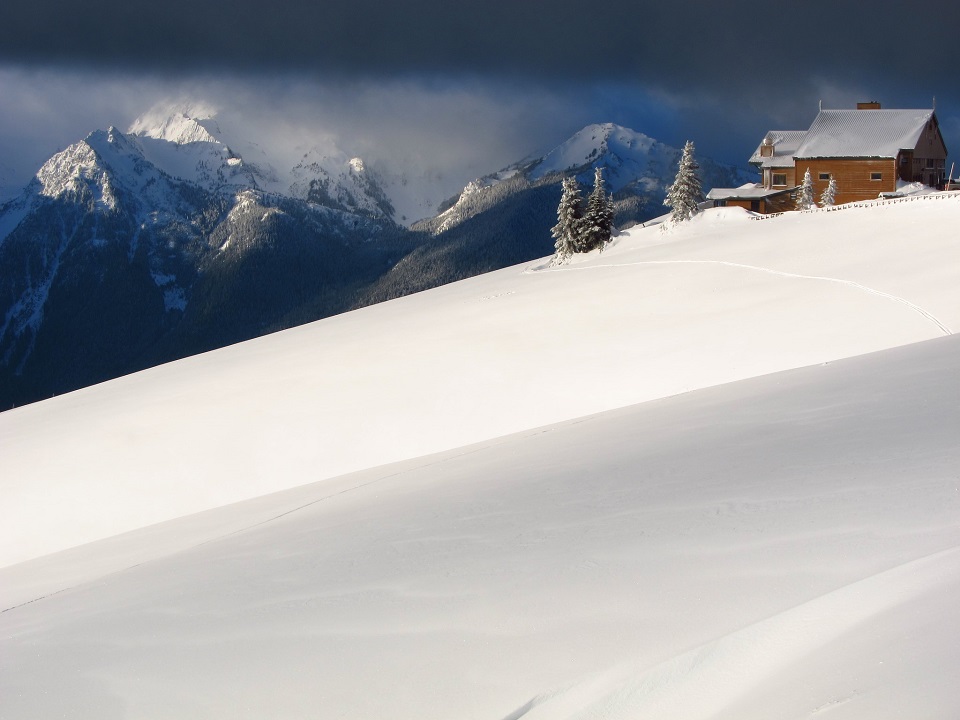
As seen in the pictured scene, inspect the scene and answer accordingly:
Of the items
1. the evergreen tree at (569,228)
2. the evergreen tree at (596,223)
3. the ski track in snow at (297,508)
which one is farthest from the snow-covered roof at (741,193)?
the ski track in snow at (297,508)

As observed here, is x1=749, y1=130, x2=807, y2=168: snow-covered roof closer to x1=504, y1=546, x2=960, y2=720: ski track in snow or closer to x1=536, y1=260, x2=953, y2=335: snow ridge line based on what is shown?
x1=536, y1=260, x2=953, y2=335: snow ridge line

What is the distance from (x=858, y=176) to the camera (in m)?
58.1

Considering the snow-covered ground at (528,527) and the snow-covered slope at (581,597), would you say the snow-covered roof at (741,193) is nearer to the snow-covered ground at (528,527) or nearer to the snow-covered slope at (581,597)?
the snow-covered ground at (528,527)

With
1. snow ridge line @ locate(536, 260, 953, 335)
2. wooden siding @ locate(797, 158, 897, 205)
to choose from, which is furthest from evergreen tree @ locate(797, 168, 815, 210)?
snow ridge line @ locate(536, 260, 953, 335)

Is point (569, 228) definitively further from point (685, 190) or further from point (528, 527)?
point (528, 527)

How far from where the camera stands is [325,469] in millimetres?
19938

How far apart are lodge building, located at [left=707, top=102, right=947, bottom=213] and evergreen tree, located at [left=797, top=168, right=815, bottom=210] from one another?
1764 millimetres

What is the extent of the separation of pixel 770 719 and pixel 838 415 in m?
8.59

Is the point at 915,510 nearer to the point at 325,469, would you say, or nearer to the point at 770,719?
the point at 770,719

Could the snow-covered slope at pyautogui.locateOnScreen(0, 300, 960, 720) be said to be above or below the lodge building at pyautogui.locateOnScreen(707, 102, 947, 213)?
below

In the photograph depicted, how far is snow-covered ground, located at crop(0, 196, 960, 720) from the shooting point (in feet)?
20.3

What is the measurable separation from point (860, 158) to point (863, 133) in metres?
2.36

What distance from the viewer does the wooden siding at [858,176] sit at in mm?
57469

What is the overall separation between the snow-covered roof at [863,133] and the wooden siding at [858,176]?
1.33ft
